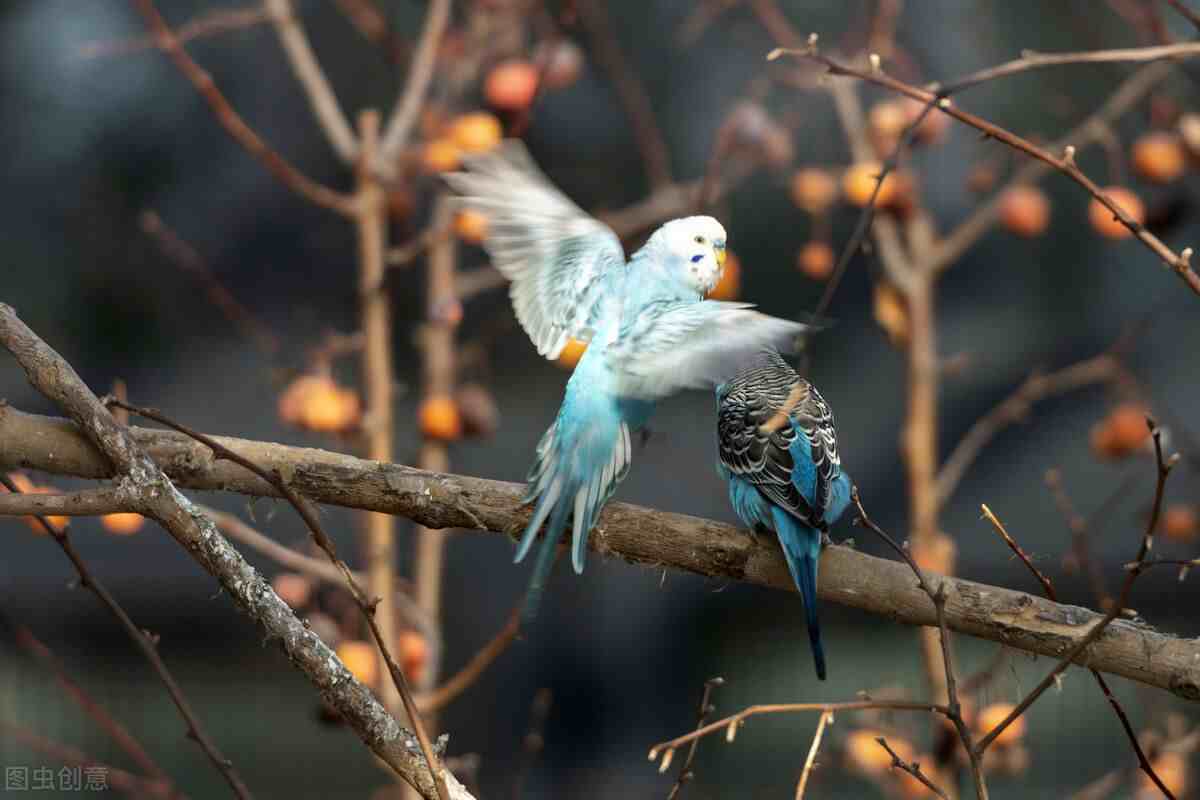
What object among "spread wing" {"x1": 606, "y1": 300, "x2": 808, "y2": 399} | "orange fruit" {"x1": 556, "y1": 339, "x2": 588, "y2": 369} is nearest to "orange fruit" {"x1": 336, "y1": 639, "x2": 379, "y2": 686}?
"orange fruit" {"x1": 556, "y1": 339, "x2": 588, "y2": 369}

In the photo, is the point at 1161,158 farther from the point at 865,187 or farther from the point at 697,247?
the point at 697,247

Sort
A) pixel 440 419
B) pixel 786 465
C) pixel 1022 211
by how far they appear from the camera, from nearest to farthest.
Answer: pixel 786 465 < pixel 440 419 < pixel 1022 211

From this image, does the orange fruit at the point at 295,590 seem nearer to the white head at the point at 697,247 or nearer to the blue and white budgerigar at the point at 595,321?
the blue and white budgerigar at the point at 595,321

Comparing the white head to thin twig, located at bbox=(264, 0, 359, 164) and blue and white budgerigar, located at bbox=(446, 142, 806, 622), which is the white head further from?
thin twig, located at bbox=(264, 0, 359, 164)

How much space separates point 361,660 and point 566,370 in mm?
1240

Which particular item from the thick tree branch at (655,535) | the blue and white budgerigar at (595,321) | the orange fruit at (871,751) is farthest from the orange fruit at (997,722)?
the blue and white budgerigar at (595,321)

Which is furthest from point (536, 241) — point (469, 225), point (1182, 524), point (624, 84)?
point (1182, 524)

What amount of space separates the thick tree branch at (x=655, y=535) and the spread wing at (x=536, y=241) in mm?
405

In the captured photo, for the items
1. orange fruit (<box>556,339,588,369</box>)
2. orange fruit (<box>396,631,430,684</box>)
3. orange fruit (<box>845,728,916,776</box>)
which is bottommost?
orange fruit (<box>845,728,916,776</box>)

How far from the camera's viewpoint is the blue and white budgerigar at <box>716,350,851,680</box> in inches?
58.0

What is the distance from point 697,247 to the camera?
164 cm

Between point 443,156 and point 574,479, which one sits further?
point 443,156

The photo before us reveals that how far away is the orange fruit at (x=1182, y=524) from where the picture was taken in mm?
2186

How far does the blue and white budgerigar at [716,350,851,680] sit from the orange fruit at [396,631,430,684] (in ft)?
2.11
